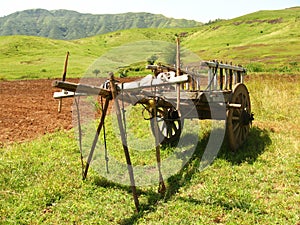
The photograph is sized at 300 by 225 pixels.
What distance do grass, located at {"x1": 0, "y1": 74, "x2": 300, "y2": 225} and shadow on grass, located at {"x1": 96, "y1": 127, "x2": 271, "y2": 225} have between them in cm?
2

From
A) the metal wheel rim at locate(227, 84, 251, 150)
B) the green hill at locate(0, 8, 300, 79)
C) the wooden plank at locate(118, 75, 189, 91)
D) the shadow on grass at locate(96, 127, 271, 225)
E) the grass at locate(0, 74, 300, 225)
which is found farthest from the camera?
the green hill at locate(0, 8, 300, 79)

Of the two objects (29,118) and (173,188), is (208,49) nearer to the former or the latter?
(29,118)

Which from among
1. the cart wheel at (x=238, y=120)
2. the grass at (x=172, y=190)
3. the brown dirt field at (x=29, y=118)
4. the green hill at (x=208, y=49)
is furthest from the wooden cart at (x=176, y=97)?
the green hill at (x=208, y=49)

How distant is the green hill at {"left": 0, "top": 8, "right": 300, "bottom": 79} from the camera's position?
43.3 m

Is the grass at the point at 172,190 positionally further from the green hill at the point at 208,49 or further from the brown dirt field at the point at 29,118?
the green hill at the point at 208,49

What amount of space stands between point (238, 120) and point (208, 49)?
76097 millimetres

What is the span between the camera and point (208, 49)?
81250mm

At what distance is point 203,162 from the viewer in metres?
7.62

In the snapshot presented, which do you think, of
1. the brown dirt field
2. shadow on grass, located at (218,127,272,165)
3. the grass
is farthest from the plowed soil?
shadow on grass, located at (218,127,272,165)

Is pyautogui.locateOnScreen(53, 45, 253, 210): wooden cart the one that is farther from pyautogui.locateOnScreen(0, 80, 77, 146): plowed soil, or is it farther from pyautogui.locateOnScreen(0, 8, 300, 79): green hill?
pyautogui.locateOnScreen(0, 8, 300, 79): green hill

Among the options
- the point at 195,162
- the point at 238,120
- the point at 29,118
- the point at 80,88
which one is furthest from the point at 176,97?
the point at 29,118

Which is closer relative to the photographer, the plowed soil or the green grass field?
the green grass field

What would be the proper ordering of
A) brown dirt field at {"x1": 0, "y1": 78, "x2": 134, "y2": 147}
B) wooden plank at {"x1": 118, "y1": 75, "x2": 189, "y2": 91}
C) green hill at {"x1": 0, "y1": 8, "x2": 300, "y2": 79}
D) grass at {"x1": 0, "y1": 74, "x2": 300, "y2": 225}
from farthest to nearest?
green hill at {"x1": 0, "y1": 8, "x2": 300, "y2": 79} < brown dirt field at {"x1": 0, "y1": 78, "x2": 134, "y2": 147} < grass at {"x1": 0, "y1": 74, "x2": 300, "y2": 225} < wooden plank at {"x1": 118, "y1": 75, "x2": 189, "y2": 91}

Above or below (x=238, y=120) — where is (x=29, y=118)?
below
